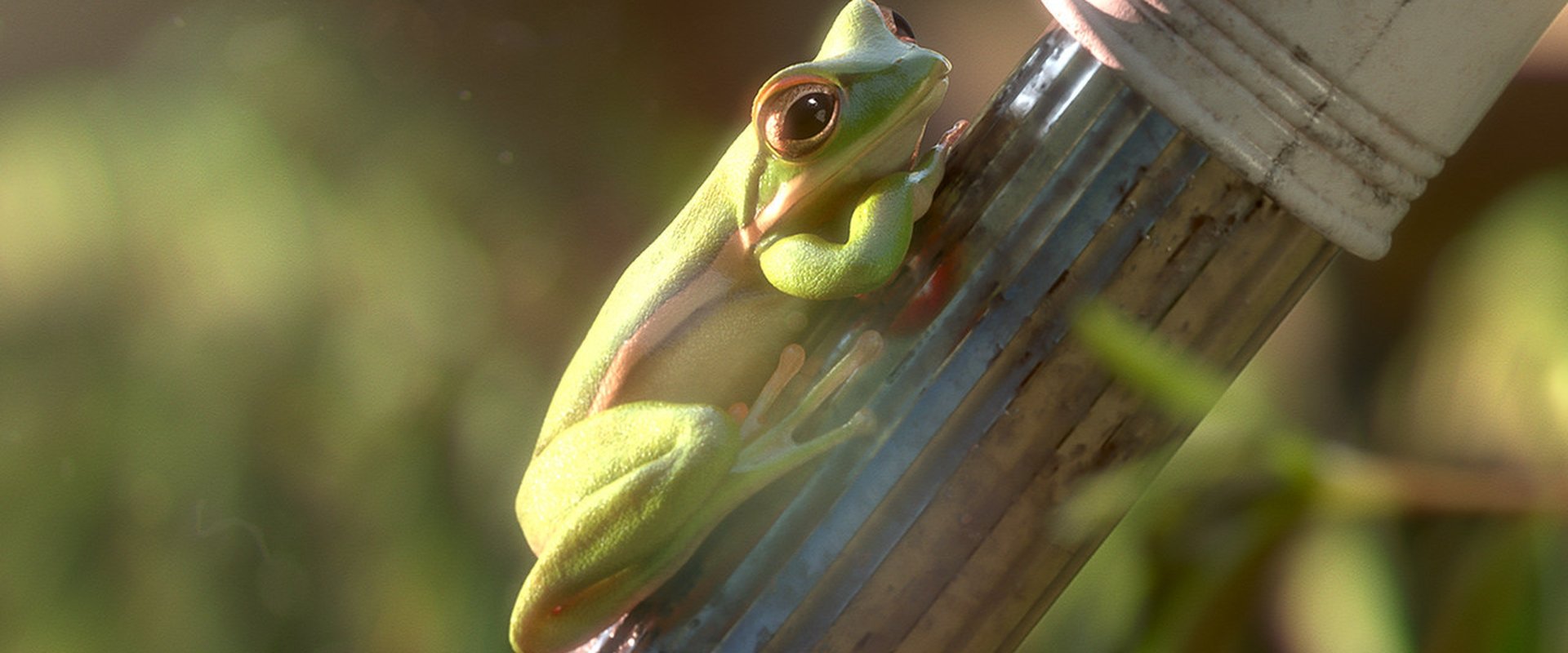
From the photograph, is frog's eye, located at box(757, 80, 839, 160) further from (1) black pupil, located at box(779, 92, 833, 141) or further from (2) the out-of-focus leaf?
(2) the out-of-focus leaf

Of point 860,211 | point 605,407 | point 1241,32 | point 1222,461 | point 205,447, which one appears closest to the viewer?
point 1222,461

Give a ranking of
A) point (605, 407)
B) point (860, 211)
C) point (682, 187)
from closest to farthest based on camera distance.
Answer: point (860, 211) < point (605, 407) < point (682, 187)

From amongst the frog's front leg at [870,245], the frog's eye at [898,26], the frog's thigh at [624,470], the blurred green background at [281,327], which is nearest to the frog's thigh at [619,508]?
the frog's thigh at [624,470]

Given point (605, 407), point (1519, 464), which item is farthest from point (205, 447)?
point (1519, 464)

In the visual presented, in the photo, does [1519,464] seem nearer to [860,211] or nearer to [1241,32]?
[1241,32]

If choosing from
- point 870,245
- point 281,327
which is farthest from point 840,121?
point 281,327

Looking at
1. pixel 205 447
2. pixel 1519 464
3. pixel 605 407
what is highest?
pixel 1519 464

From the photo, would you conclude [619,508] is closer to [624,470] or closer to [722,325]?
[624,470]
